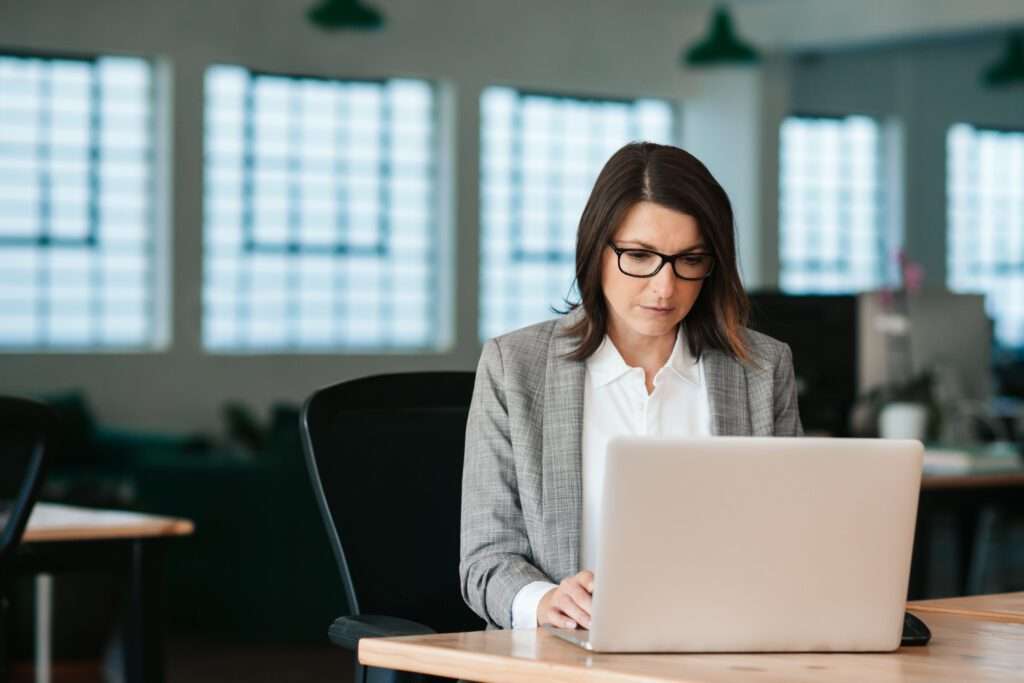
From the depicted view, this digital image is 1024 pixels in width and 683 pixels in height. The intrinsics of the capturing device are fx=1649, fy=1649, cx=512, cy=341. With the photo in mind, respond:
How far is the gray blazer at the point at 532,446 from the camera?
7.03 ft

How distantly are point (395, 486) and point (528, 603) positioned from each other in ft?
1.36

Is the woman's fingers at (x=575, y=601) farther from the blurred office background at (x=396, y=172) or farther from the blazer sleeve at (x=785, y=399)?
the blurred office background at (x=396, y=172)

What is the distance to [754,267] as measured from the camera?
34.9 feet

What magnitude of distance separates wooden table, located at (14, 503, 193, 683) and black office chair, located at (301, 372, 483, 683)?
39.1 inches

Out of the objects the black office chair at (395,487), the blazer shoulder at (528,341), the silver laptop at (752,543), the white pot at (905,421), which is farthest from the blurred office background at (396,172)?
the silver laptop at (752,543)

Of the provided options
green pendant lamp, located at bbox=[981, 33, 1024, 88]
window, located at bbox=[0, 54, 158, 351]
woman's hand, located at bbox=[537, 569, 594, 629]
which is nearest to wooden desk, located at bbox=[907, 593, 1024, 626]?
woman's hand, located at bbox=[537, 569, 594, 629]

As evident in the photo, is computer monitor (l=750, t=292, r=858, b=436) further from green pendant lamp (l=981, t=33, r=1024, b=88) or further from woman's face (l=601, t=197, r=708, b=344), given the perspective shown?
green pendant lamp (l=981, t=33, r=1024, b=88)

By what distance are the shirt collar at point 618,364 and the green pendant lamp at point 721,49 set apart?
6743mm

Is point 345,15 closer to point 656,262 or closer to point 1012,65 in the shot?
point 1012,65

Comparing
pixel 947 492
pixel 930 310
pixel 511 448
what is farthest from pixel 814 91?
pixel 511 448

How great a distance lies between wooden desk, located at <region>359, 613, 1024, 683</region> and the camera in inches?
61.0

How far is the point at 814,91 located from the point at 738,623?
950cm

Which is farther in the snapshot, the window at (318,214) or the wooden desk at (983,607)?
the window at (318,214)

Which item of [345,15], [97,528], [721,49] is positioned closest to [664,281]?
[97,528]
